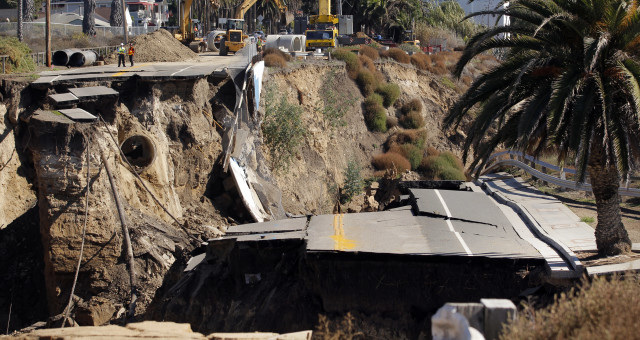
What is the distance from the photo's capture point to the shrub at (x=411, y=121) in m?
39.3

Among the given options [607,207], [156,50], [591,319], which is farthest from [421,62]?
[591,319]

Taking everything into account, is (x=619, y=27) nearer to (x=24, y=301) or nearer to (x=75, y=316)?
(x=75, y=316)

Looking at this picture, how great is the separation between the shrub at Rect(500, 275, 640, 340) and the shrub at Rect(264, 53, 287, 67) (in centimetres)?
2478

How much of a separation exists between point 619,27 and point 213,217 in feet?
39.4

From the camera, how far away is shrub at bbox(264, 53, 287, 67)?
30.9 m

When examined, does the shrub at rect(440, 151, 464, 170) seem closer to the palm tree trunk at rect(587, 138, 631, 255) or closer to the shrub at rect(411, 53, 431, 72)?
the shrub at rect(411, 53, 431, 72)

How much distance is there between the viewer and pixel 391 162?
33.9 m

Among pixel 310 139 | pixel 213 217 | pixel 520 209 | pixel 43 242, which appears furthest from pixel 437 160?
pixel 43 242

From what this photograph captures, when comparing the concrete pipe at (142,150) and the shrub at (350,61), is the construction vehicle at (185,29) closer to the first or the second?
the shrub at (350,61)

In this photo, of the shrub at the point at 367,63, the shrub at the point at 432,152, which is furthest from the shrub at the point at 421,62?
the shrub at the point at 432,152

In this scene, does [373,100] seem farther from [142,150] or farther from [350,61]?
[142,150]

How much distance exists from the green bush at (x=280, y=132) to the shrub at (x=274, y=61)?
13.5 ft

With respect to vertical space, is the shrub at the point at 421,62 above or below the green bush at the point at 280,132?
above

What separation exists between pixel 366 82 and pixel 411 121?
332cm
